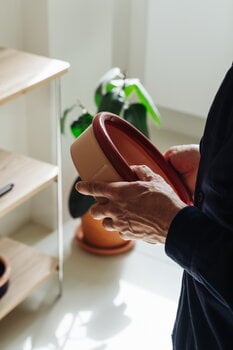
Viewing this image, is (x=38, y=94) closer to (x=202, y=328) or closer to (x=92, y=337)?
(x=92, y=337)

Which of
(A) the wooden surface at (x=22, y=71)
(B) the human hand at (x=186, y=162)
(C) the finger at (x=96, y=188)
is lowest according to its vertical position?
(B) the human hand at (x=186, y=162)

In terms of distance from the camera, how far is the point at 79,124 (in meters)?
2.06

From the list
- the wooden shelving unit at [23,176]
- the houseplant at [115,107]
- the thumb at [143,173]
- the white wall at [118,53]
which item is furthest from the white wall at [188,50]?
the thumb at [143,173]

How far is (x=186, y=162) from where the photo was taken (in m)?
1.28

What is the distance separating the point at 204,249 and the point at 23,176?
991mm

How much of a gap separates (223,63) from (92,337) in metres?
1.31

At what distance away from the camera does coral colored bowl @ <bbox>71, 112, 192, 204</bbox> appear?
3.59ft

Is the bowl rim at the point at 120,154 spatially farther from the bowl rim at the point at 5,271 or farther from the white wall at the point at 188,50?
the white wall at the point at 188,50

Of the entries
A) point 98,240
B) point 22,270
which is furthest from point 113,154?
point 98,240

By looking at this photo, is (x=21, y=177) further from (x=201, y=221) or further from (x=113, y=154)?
(x=201, y=221)

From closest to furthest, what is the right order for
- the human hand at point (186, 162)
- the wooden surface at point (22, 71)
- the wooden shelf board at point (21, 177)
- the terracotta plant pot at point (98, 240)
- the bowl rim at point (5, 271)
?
the human hand at point (186, 162) < the wooden surface at point (22, 71) < the wooden shelf board at point (21, 177) < the bowl rim at point (5, 271) < the terracotta plant pot at point (98, 240)

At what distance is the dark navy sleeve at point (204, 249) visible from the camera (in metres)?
0.91

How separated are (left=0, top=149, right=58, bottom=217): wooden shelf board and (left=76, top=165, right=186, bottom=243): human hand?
67cm

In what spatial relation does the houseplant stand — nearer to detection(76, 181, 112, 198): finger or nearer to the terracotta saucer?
the terracotta saucer
